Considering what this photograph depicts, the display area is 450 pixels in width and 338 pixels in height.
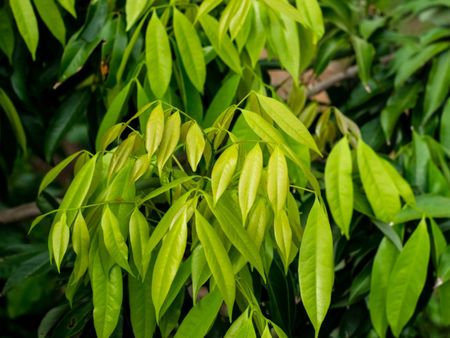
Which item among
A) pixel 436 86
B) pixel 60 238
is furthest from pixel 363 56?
pixel 60 238

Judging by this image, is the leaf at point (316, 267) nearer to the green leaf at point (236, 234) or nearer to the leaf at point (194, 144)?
the green leaf at point (236, 234)

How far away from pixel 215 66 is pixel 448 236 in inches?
22.7

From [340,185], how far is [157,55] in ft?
1.23

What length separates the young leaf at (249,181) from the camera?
1.00 m

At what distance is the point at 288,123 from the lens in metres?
1.12

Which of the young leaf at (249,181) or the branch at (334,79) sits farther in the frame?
the branch at (334,79)

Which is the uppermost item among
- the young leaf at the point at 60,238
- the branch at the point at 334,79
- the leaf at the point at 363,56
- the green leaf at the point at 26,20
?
the green leaf at the point at 26,20

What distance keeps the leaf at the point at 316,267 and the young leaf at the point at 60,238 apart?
0.31 metres

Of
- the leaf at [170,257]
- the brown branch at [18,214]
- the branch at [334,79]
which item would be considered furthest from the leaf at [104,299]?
the branch at [334,79]

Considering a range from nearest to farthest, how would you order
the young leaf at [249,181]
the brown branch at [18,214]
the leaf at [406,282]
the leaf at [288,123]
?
the young leaf at [249,181] → the leaf at [288,123] → the leaf at [406,282] → the brown branch at [18,214]

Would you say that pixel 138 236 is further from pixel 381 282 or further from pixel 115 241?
pixel 381 282

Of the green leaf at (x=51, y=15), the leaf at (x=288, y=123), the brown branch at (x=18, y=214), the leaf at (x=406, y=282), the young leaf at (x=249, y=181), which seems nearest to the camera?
the young leaf at (x=249, y=181)

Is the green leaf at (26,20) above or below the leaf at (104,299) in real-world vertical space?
above

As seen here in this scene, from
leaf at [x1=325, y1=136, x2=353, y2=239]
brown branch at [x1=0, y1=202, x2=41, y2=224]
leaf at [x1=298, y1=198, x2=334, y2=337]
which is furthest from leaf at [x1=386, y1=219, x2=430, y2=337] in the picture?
brown branch at [x1=0, y1=202, x2=41, y2=224]
